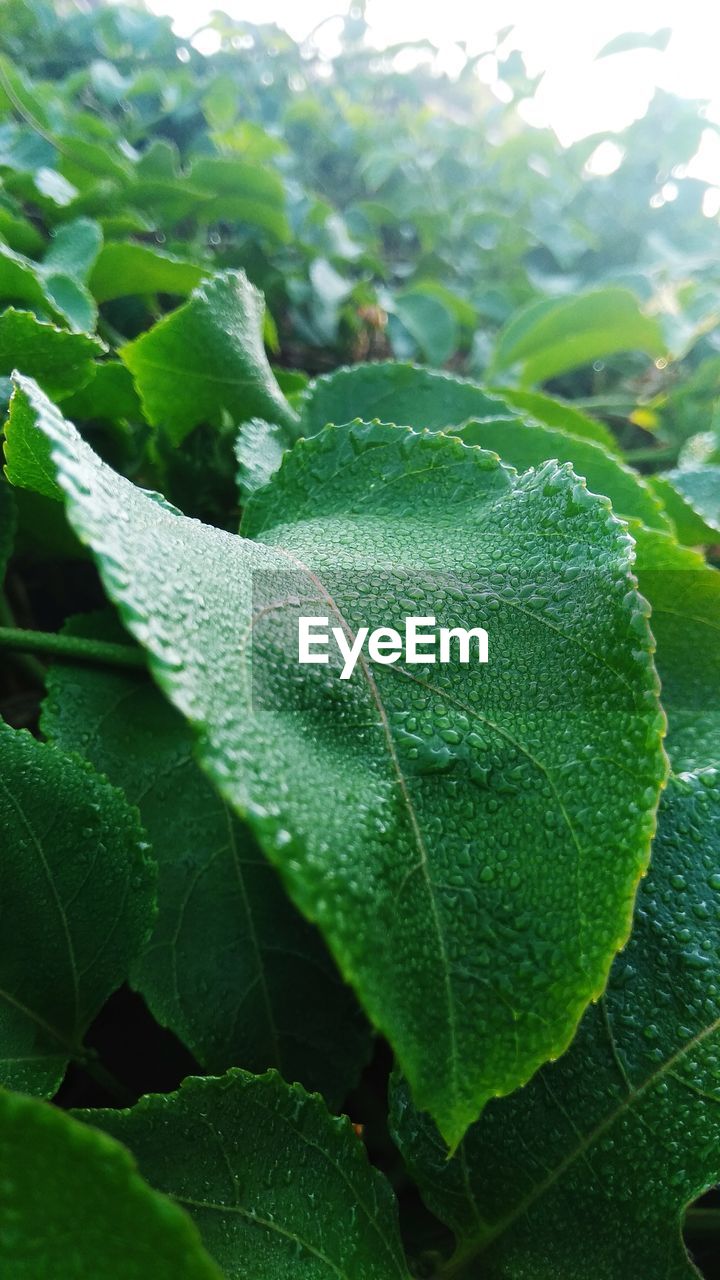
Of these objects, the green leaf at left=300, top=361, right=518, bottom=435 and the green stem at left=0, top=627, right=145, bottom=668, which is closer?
the green stem at left=0, top=627, right=145, bottom=668

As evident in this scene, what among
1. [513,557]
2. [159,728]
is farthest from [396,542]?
[159,728]

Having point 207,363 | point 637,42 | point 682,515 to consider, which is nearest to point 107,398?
point 207,363

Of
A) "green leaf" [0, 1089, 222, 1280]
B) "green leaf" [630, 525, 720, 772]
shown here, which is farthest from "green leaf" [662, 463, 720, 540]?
"green leaf" [0, 1089, 222, 1280]

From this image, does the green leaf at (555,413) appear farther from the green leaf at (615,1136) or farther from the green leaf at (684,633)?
the green leaf at (615,1136)

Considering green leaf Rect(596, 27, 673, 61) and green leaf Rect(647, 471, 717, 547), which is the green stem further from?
green leaf Rect(596, 27, 673, 61)

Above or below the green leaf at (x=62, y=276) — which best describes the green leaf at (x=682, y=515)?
below

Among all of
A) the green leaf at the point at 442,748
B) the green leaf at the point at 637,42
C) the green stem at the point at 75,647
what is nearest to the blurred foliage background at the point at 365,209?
the green leaf at the point at 637,42

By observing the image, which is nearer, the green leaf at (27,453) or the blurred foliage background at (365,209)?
the green leaf at (27,453)
